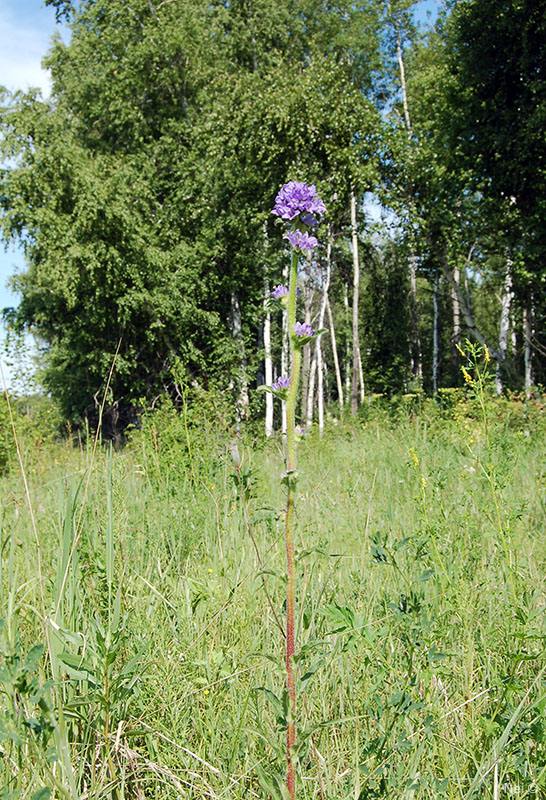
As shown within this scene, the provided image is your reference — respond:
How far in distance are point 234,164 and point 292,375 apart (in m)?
13.2

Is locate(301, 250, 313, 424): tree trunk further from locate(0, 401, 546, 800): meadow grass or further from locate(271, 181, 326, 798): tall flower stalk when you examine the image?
locate(271, 181, 326, 798): tall flower stalk

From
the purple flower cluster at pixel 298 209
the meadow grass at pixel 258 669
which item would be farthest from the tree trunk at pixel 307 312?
the purple flower cluster at pixel 298 209

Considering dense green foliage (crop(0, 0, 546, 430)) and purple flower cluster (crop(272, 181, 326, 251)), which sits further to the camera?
dense green foliage (crop(0, 0, 546, 430))

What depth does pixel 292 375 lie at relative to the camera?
894mm

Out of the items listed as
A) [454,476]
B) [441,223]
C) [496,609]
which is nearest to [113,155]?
[441,223]

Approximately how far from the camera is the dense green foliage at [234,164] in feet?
31.9

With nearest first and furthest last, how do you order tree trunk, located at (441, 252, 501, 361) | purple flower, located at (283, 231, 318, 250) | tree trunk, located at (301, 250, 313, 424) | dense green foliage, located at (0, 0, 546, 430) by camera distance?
purple flower, located at (283, 231, 318, 250) → dense green foliage, located at (0, 0, 546, 430) → tree trunk, located at (441, 252, 501, 361) → tree trunk, located at (301, 250, 313, 424)

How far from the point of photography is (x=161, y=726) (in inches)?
49.8

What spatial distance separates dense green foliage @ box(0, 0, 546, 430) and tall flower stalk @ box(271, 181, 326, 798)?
30.3 ft

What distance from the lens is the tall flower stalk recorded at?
893 millimetres

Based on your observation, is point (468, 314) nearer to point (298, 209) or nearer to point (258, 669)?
point (258, 669)

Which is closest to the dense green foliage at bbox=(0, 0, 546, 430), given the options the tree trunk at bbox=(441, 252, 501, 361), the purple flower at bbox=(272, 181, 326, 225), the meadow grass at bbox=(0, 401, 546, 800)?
the tree trunk at bbox=(441, 252, 501, 361)

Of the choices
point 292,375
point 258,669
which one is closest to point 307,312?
point 258,669

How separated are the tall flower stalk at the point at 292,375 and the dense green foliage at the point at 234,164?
30.3 ft
